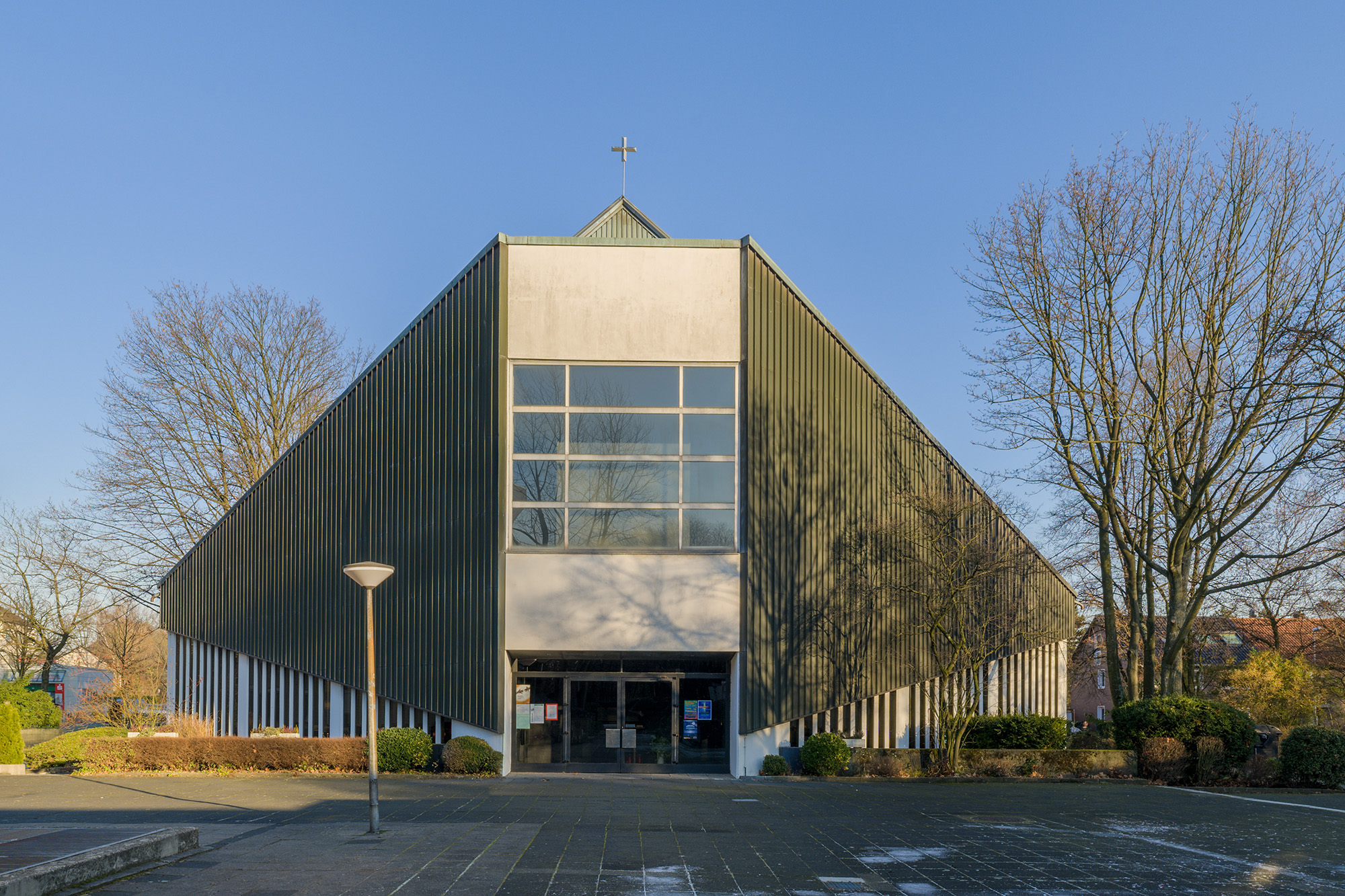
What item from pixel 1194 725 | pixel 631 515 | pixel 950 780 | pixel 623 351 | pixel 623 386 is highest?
pixel 623 351

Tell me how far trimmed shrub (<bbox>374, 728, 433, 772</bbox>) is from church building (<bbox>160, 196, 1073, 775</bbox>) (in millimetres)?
886

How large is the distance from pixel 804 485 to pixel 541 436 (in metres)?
5.53

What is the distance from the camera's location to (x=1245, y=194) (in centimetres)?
2044

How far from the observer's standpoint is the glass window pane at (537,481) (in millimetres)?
19859

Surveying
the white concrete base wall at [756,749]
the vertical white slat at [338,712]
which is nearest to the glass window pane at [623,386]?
the white concrete base wall at [756,749]

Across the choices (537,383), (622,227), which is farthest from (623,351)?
(622,227)

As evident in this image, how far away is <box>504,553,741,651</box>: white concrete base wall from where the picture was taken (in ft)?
63.7

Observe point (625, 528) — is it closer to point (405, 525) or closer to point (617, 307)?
point (617, 307)

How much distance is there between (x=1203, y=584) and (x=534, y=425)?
14884 millimetres

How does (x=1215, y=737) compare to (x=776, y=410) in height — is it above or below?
below

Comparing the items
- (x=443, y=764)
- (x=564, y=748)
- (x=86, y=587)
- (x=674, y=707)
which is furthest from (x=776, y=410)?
(x=86, y=587)

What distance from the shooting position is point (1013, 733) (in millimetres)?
22078

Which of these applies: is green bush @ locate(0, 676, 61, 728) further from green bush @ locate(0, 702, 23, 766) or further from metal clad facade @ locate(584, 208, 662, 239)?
metal clad facade @ locate(584, 208, 662, 239)

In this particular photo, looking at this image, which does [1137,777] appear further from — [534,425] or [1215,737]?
[534,425]
